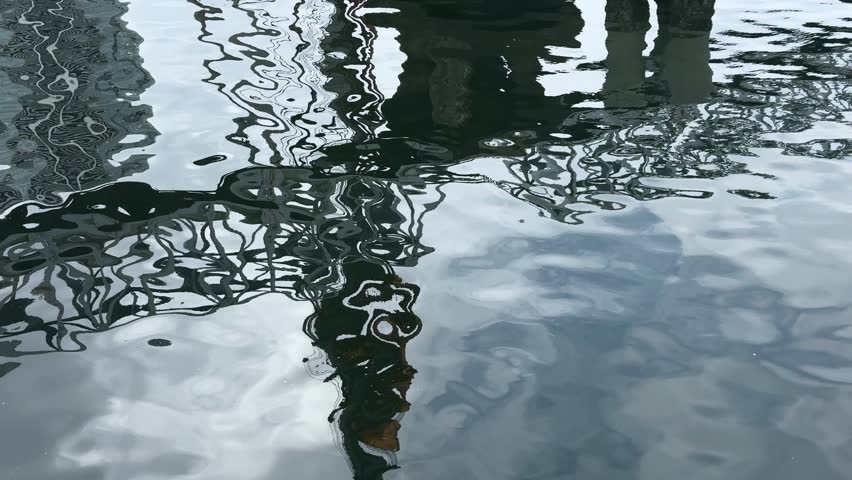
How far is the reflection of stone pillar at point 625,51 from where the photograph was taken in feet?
24.6

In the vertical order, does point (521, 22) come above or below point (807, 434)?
above

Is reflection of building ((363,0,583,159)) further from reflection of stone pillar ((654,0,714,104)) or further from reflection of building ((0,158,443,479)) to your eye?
reflection of building ((0,158,443,479))

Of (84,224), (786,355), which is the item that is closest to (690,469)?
(786,355)

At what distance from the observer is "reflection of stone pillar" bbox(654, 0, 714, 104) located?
7.67 metres

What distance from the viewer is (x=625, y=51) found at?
8586 millimetres

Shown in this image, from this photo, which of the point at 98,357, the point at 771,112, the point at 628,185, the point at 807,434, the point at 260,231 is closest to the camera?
the point at 807,434

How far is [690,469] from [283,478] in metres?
1.57

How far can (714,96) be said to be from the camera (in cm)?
749

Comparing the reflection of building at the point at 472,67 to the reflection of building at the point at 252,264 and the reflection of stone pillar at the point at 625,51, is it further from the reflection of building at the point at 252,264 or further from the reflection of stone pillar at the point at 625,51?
the reflection of building at the point at 252,264

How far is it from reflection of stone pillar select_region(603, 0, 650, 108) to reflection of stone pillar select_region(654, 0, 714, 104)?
203 mm

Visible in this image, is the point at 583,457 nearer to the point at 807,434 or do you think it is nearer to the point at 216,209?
the point at 807,434

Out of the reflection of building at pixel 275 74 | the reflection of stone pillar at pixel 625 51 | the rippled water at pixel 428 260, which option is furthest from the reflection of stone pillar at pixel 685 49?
the reflection of building at pixel 275 74

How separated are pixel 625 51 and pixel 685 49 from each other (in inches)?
22.6

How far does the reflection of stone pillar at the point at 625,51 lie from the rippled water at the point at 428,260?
2.1 inches
